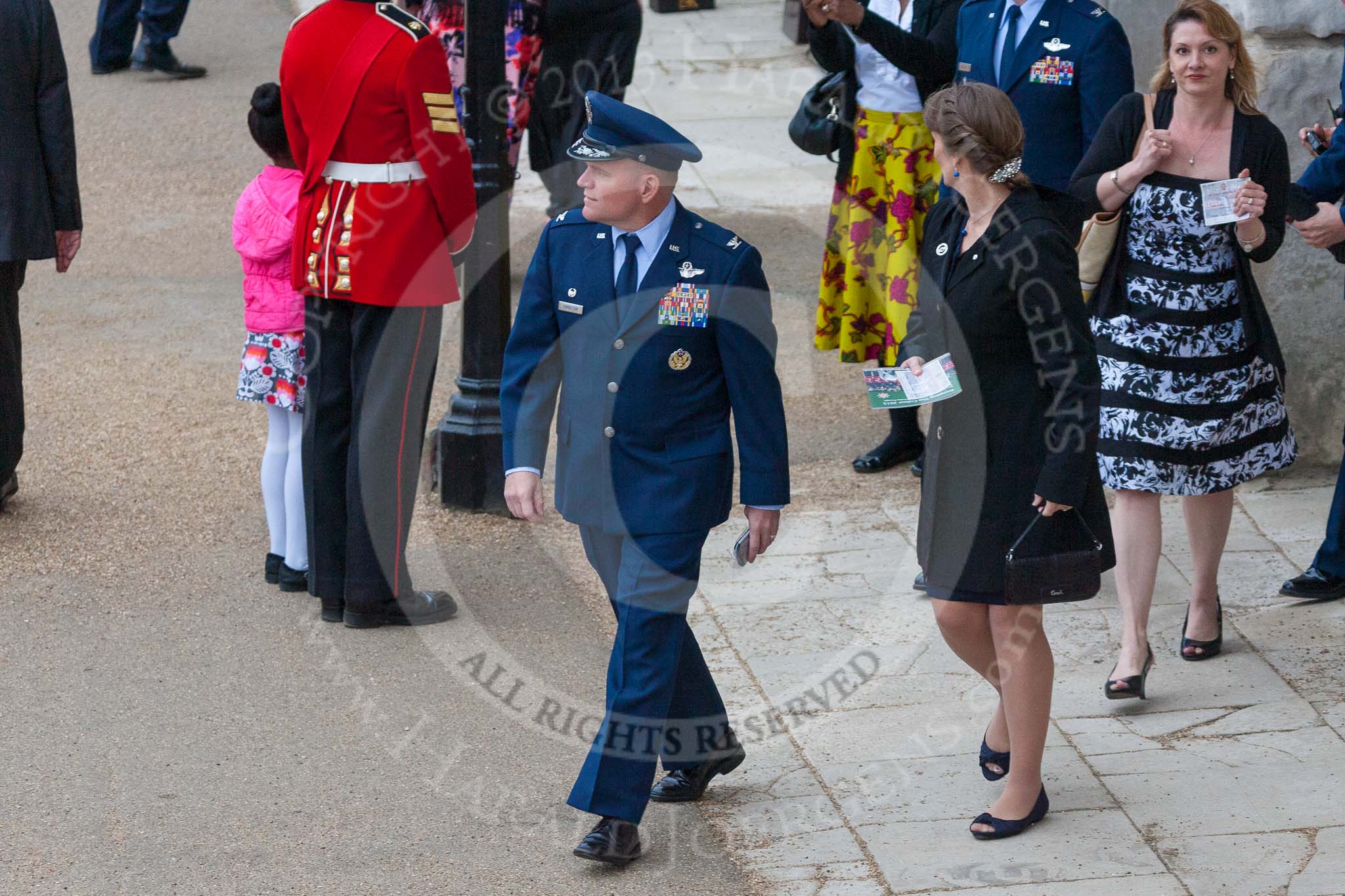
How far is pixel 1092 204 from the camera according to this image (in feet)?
15.5

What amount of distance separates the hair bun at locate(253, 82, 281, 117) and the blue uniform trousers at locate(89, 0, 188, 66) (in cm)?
752

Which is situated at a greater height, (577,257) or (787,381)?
(577,257)

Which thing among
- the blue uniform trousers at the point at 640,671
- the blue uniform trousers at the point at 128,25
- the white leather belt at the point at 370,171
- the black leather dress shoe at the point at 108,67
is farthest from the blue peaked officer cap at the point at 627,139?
the black leather dress shoe at the point at 108,67

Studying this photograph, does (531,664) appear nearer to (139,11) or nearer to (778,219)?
(778,219)

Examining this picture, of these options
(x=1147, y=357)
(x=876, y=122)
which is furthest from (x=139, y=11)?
(x=1147, y=357)

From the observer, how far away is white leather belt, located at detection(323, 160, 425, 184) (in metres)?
5.04

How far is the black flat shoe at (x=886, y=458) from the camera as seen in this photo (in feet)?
21.7

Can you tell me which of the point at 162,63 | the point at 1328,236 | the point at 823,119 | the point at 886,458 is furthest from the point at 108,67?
the point at 1328,236

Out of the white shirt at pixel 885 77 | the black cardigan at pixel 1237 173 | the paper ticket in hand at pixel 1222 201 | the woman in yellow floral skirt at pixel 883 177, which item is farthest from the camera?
the white shirt at pixel 885 77

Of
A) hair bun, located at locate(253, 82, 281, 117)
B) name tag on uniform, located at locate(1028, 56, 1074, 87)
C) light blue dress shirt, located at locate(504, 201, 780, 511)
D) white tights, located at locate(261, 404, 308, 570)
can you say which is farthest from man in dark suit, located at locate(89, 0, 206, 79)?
light blue dress shirt, located at locate(504, 201, 780, 511)

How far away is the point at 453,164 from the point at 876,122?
1.91 metres

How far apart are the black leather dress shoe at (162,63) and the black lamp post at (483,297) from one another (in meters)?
6.82

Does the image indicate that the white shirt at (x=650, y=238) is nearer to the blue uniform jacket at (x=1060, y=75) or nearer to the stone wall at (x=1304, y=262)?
the blue uniform jacket at (x=1060, y=75)

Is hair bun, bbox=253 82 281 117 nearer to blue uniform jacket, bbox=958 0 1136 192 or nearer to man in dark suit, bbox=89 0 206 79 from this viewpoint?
blue uniform jacket, bbox=958 0 1136 192
